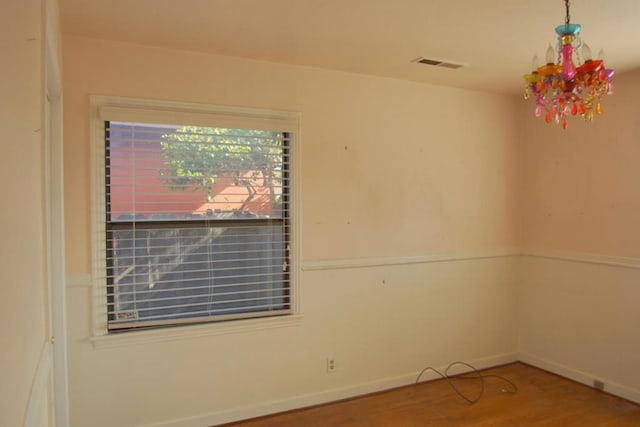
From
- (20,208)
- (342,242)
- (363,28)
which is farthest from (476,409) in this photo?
(20,208)

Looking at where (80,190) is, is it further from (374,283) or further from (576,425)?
(576,425)

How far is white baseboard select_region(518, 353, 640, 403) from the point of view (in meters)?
3.40

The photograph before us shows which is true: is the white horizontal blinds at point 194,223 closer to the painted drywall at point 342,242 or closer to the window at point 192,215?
the window at point 192,215

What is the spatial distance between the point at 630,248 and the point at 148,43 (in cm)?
381

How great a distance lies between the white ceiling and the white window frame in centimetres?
39

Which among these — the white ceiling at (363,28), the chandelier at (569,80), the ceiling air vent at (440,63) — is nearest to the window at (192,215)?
the white ceiling at (363,28)

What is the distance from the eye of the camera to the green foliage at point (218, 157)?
291 centimetres

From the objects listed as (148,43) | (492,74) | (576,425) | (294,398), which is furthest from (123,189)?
(576,425)

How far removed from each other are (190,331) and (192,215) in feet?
2.56

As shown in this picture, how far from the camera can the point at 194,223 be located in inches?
117

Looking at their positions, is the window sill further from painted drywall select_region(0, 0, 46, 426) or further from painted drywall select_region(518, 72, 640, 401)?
painted drywall select_region(518, 72, 640, 401)

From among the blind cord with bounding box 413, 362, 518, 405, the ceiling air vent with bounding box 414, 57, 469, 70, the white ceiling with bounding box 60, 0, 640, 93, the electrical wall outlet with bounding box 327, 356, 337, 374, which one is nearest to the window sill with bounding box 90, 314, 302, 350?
the electrical wall outlet with bounding box 327, 356, 337, 374

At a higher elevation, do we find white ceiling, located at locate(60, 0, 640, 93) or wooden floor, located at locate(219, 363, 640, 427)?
white ceiling, located at locate(60, 0, 640, 93)

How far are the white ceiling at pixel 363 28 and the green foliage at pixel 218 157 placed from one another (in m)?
0.55
